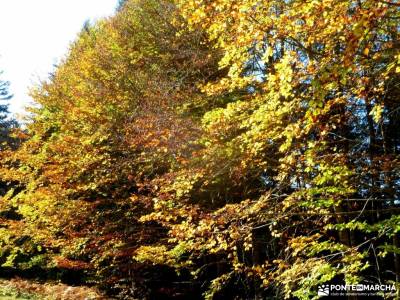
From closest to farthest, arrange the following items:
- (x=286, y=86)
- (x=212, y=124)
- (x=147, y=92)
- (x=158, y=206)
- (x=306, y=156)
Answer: (x=286, y=86) < (x=306, y=156) < (x=212, y=124) < (x=158, y=206) < (x=147, y=92)

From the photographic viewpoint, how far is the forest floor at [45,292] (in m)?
13.5

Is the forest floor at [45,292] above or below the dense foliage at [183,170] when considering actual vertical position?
below

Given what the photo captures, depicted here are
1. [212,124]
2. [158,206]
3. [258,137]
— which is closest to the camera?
[258,137]

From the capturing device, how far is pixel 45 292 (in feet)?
48.9

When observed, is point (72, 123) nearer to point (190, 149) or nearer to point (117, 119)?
point (117, 119)

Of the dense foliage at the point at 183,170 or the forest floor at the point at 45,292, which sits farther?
the forest floor at the point at 45,292

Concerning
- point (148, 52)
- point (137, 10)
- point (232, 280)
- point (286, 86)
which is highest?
point (137, 10)

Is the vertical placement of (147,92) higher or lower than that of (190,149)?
higher

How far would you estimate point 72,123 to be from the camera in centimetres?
1357

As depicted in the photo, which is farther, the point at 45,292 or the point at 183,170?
the point at 45,292

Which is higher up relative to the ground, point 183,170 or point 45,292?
point 183,170

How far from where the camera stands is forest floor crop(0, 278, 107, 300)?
44.3ft

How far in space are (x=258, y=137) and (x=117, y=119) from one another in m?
6.75

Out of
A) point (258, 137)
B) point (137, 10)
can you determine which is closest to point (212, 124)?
point (258, 137)
